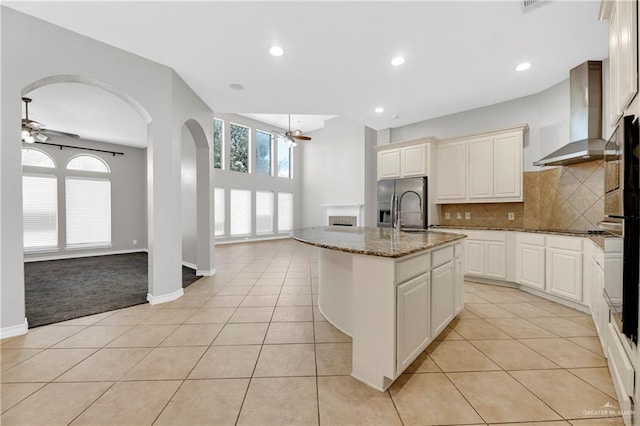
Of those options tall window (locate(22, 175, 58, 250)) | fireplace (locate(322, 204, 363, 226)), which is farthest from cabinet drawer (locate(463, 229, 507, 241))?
tall window (locate(22, 175, 58, 250))

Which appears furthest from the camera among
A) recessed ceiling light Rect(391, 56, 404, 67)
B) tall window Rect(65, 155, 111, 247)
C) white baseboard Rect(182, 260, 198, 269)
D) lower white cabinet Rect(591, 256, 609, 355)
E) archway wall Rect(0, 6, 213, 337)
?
tall window Rect(65, 155, 111, 247)

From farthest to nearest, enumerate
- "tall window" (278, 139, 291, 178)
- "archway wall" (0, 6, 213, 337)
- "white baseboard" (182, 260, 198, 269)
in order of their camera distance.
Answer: "tall window" (278, 139, 291, 178)
"white baseboard" (182, 260, 198, 269)
"archway wall" (0, 6, 213, 337)

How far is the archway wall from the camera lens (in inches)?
83.9

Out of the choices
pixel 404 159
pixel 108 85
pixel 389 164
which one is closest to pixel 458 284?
pixel 404 159

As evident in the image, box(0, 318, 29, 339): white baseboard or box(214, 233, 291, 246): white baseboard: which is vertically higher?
box(214, 233, 291, 246): white baseboard

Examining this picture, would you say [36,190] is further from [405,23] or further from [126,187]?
[405,23]

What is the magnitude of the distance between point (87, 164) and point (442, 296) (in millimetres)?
8478

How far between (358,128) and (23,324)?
7.70 m

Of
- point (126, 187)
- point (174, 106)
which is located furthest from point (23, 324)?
point (126, 187)

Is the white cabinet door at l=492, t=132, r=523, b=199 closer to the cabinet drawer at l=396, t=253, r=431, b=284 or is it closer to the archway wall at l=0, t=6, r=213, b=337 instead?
the cabinet drawer at l=396, t=253, r=431, b=284

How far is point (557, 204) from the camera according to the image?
11.4ft

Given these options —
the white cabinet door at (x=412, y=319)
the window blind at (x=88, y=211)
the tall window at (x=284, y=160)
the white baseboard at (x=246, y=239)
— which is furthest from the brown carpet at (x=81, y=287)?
the tall window at (x=284, y=160)

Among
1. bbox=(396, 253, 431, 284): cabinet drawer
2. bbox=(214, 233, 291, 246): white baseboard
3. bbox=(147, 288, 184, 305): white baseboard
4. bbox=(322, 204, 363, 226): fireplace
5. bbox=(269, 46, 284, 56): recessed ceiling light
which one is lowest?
bbox=(147, 288, 184, 305): white baseboard

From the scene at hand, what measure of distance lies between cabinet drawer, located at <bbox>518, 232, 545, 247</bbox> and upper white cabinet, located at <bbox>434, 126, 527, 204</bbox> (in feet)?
2.10
